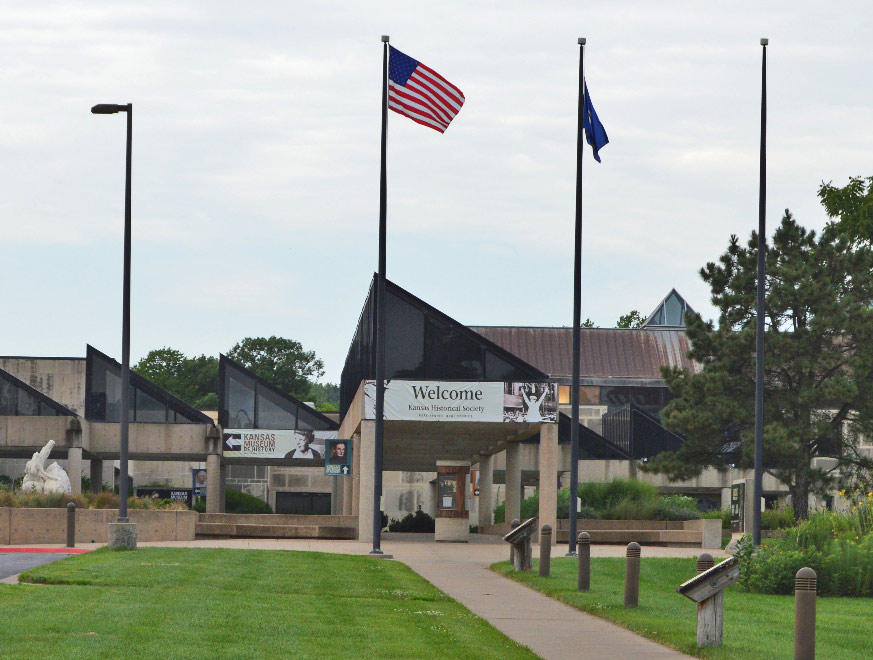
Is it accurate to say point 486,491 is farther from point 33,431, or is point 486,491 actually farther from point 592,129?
point 592,129

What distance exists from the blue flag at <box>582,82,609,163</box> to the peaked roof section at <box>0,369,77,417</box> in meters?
28.7

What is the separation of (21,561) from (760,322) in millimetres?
15018

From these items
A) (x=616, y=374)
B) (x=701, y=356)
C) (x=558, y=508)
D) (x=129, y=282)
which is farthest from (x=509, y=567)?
(x=616, y=374)

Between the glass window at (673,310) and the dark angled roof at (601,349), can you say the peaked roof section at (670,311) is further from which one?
the dark angled roof at (601,349)

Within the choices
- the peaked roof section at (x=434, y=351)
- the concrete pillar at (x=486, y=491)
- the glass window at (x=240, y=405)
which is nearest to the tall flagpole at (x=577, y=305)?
the peaked roof section at (x=434, y=351)

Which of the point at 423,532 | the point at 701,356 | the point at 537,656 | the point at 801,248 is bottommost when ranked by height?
the point at 423,532

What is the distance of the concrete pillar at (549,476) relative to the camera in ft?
120

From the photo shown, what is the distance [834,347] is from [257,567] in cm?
2750

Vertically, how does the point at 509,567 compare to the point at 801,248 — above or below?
below

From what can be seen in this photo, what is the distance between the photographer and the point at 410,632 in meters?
13.4

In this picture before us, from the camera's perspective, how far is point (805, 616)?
1116 cm

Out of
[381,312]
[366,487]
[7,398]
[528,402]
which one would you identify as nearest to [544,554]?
[381,312]

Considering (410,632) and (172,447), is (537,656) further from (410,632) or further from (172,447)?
(172,447)

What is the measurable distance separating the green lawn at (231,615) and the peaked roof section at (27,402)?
28.9m
